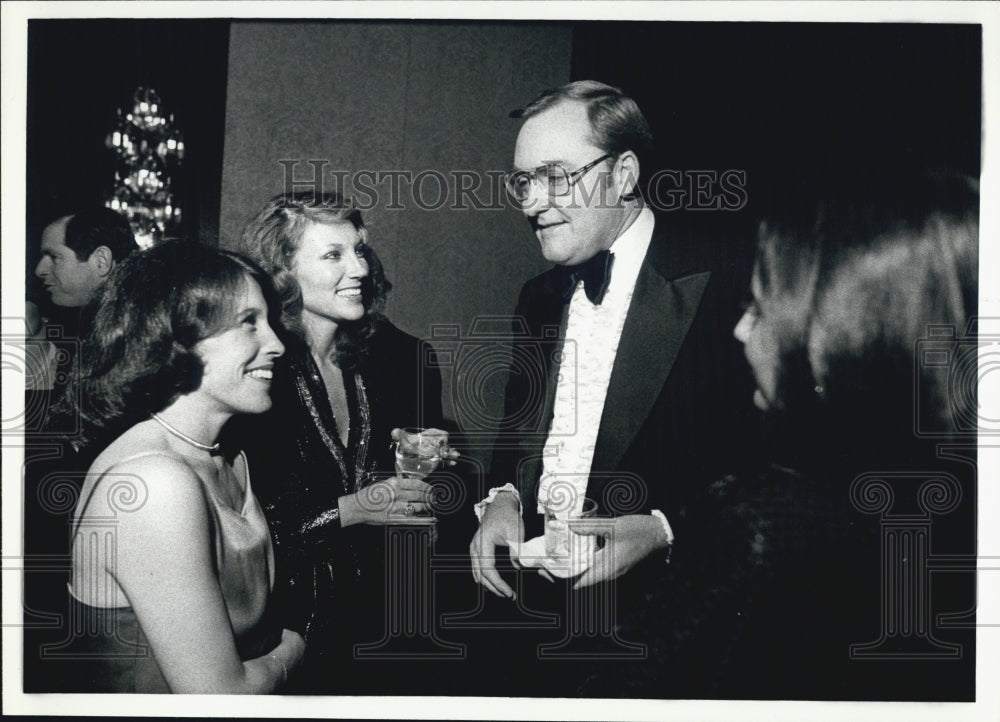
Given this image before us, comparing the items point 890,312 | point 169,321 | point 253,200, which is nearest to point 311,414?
point 169,321

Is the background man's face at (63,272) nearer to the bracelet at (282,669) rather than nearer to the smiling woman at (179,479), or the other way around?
the smiling woman at (179,479)

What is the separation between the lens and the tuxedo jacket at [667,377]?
2.27 m

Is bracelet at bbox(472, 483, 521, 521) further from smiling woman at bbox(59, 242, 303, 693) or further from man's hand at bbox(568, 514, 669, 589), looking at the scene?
smiling woman at bbox(59, 242, 303, 693)

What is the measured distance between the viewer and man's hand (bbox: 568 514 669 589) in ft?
7.48

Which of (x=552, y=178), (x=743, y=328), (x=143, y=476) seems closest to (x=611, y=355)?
(x=743, y=328)

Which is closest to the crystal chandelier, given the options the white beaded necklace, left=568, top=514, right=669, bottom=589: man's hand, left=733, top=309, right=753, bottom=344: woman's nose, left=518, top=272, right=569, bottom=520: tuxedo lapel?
the white beaded necklace

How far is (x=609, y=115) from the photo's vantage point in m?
2.26

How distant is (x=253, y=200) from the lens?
7.44 feet

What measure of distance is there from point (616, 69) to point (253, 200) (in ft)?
3.18

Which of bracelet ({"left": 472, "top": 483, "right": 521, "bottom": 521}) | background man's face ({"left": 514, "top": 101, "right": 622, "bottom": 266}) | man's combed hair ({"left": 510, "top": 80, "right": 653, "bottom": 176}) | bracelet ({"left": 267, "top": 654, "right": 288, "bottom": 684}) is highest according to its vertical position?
man's combed hair ({"left": 510, "top": 80, "right": 653, "bottom": 176})

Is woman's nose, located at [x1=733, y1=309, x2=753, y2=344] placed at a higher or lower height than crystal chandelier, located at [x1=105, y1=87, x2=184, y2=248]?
lower

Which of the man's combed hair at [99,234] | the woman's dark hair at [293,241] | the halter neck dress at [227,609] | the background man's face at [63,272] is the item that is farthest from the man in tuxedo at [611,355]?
the background man's face at [63,272]

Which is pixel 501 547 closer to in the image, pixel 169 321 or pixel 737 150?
pixel 169 321

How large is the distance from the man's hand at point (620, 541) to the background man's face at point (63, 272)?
1.35m
